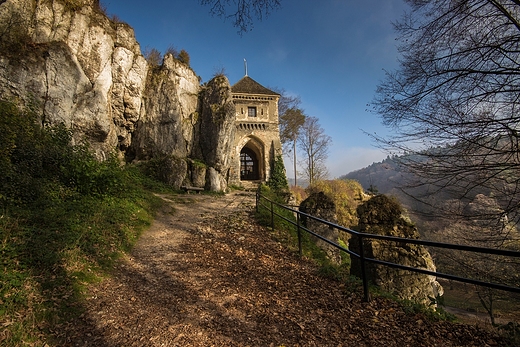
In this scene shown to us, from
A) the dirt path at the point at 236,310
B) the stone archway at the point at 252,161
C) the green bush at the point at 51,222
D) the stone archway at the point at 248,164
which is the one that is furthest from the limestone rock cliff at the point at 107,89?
the stone archway at the point at 248,164

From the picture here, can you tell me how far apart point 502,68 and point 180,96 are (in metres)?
21.2

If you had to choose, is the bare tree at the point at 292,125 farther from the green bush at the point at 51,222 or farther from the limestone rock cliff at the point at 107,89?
the green bush at the point at 51,222

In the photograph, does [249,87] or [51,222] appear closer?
[51,222]

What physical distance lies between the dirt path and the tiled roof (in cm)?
2372

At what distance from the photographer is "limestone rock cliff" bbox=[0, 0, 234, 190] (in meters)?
10.5

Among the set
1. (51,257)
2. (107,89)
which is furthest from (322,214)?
(107,89)

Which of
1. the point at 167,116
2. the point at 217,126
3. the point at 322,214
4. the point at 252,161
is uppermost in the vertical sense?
the point at 167,116

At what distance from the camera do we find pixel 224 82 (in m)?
22.8

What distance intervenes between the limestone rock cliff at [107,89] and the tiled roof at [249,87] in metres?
4.09

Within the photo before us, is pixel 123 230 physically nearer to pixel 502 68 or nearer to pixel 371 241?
pixel 371 241

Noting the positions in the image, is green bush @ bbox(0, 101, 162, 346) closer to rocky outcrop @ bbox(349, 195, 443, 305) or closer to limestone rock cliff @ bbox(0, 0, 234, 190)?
limestone rock cliff @ bbox(0, 0, 234, 190)

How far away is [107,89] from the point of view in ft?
50.7

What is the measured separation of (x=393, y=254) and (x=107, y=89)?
1812 cm

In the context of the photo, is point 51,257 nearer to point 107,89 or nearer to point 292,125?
point 107,89
